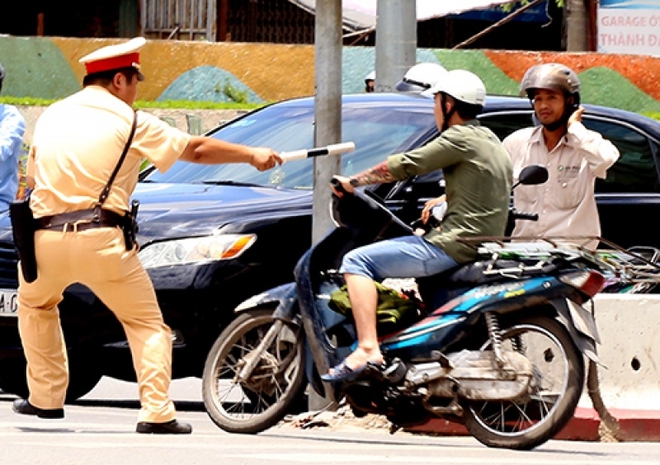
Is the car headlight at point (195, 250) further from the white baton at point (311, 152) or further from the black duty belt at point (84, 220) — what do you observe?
the black duty belt at point (84, 220)

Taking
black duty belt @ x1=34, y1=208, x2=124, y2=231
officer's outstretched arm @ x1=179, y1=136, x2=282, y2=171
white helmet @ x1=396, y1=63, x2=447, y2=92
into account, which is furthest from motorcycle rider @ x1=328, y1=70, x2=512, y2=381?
white helmet @ x1=396, y1=63, x2=447, y2=92

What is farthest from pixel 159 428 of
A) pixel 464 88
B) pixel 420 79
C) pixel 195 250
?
pixel 420 79

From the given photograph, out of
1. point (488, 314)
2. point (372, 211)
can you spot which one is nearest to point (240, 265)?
point (372, 211)

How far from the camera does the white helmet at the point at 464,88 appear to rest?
784 cm

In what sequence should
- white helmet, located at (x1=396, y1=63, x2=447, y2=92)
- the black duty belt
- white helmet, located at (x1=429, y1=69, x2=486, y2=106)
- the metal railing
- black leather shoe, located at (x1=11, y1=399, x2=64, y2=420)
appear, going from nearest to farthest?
1. the black duty belt
2. white helmet, located at (x1=429, y1=69, x2=486, y2=106)
3. black leather shoe, located at (x1=11, y1=399, x2=64, y2=420)
4. white helmet, located at (x1=396, y1=63, x2=447, y2=92)
5. the metal railing

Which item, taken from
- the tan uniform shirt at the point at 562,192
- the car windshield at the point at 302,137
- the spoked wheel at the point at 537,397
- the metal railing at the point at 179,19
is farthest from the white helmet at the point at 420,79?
the metal railing at the point at 179,19

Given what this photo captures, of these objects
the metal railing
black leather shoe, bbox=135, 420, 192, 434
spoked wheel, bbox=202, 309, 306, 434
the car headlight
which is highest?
the metal railing

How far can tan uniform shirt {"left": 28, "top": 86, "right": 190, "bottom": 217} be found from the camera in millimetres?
7484

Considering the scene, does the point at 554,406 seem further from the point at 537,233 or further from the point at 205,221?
the point at 205,221

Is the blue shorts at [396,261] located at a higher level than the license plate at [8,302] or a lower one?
higher

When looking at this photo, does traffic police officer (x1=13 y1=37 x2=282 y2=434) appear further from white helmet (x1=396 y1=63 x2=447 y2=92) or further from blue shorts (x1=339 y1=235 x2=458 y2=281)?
white helmet (x1=396 y1=63 x2=447 y2=92)

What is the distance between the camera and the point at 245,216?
29.1 feet

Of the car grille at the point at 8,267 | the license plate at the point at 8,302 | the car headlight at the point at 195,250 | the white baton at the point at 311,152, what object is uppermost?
the white baton at the point at 311,152

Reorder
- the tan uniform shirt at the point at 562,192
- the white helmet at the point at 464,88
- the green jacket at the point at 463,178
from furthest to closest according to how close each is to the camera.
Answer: the tan uniform shirt at the point at 562,192 < the white helmet at the point at 464,88 < the green jacket at the point at 463,178
